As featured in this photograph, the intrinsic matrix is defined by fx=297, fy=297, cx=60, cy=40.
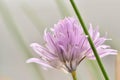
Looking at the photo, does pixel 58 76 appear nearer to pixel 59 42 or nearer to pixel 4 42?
pixel 4 42

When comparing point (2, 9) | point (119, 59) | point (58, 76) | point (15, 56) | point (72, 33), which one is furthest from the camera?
point (15, 56)

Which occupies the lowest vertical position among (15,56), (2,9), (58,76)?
(58,76)

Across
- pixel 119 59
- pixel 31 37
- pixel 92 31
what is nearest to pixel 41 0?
pixel 31 37

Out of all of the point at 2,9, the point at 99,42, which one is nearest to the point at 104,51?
the point at 99,42

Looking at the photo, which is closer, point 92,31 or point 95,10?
point 92,31

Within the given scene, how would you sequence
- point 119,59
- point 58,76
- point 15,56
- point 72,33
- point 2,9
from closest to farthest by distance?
point 72,33 < point 2,9 < point 119,59 < point 58,76 < point 15,56

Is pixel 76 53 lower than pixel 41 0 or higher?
lower

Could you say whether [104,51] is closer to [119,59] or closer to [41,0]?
[119,59]
